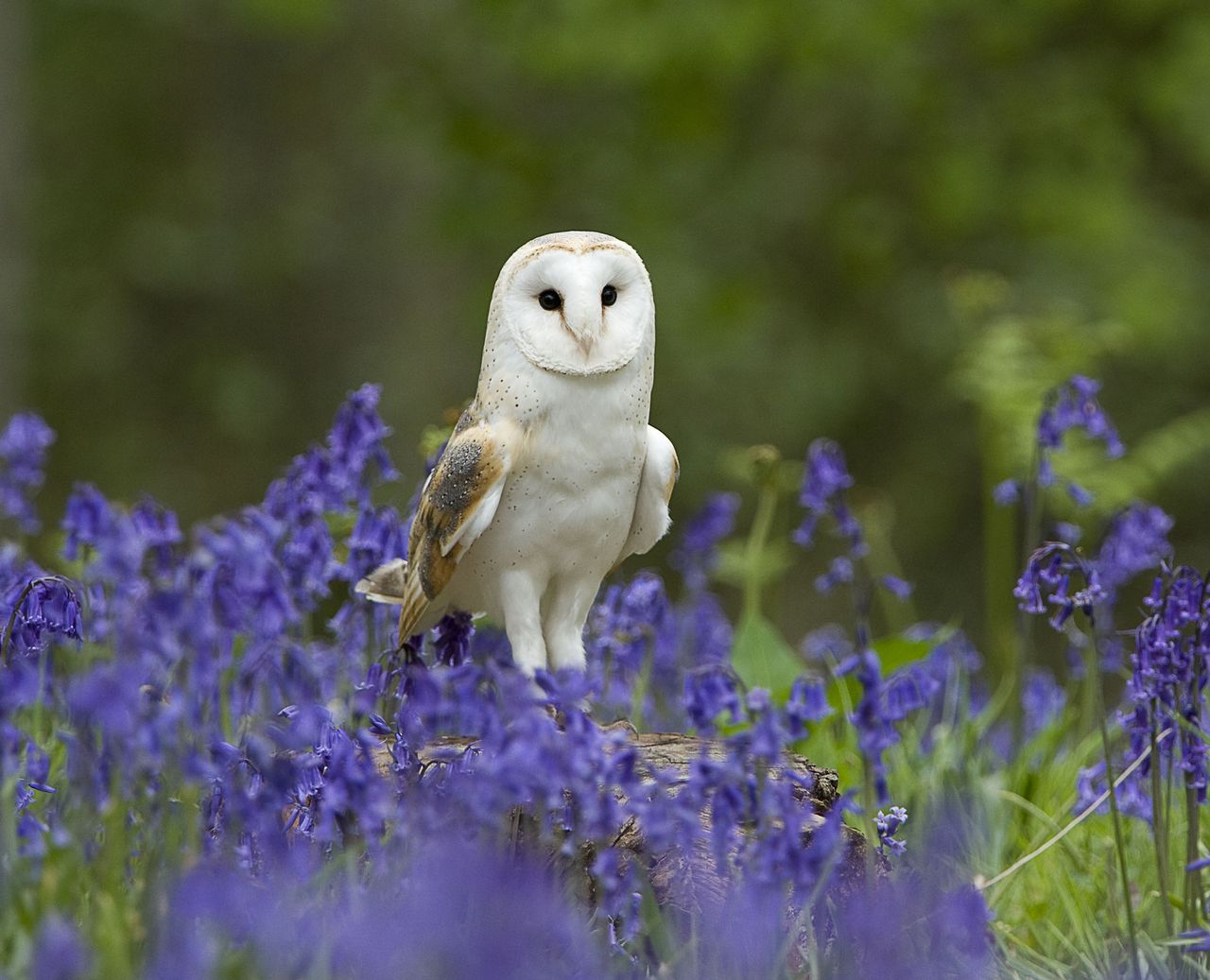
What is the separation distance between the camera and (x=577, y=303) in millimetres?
2537

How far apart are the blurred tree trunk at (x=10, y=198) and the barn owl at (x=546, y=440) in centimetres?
597

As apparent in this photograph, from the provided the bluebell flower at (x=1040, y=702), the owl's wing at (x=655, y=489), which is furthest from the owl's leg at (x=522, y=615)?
the bluebell flower at (x=1040, y=702)

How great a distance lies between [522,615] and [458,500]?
260mm

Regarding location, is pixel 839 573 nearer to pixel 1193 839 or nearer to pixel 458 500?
pixel 1193 839

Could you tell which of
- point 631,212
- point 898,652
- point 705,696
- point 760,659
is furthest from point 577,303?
point 631,212

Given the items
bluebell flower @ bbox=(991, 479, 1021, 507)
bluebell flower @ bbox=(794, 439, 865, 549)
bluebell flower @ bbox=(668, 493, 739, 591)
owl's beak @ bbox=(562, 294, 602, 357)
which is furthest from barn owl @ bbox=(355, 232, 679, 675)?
bluebell flower @ bbox=(668, 493, 739, 591)

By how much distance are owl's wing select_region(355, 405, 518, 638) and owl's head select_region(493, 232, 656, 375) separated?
0.55 ft

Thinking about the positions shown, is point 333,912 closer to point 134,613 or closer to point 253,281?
point 134,613

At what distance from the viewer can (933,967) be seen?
6.84 feet

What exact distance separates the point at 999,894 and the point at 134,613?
6.74ft

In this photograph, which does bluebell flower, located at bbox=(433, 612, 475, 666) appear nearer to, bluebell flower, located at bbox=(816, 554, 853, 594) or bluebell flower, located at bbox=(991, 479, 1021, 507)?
bluebell flower, located at bbox=(816, 554, 853, 594)

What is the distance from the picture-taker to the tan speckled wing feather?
2609 millimetres

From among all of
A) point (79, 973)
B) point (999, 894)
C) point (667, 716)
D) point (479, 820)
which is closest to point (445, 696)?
point (479, 820)

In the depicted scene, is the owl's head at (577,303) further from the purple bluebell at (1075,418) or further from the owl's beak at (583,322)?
the purple bluebell at (1075,418)
